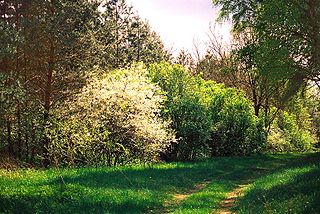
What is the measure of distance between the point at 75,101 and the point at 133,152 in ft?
19.0

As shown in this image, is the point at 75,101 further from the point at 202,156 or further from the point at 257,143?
the point at 257,143

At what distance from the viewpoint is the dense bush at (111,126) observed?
25336mm

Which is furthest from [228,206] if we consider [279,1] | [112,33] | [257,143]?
[112,33]

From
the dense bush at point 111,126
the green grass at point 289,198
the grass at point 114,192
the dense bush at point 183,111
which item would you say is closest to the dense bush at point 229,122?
the dense bush at point 183,111

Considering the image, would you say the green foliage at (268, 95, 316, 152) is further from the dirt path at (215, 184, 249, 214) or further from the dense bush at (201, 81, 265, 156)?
the dirt path at (215, 184, 249, 214)

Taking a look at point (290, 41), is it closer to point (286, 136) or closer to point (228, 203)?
point (228, 203)

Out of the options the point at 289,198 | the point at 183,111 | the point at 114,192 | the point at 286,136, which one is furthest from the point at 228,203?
the point at 286,136

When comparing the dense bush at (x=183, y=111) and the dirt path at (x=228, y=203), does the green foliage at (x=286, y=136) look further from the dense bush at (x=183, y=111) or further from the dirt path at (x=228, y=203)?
the dirt path at (x=228, y=203)

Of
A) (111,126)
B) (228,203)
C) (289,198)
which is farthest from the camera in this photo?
(111,126)

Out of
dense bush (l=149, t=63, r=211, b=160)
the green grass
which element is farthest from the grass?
dense bush (l=149, t=63, r=211, b=160)

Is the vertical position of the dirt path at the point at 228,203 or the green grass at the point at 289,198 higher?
the green grass at the point at 289,198

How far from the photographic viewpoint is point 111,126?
1046 inches

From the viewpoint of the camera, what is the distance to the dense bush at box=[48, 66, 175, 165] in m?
25.3

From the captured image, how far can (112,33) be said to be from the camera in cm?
5231
